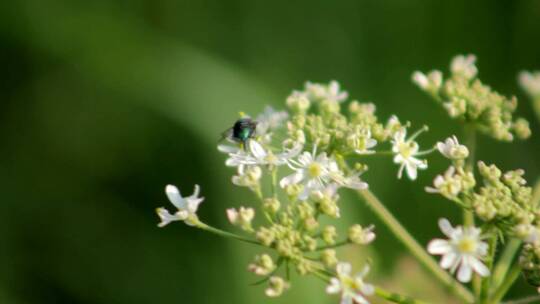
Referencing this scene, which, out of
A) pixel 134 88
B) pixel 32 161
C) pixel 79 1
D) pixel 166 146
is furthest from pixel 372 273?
pixel 79 1

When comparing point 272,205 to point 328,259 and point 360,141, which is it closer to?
point 328,259

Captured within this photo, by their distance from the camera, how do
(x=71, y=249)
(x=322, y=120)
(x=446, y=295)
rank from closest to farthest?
(x=322, y=120) < (x=446, y=295) < (x=71, y=249)

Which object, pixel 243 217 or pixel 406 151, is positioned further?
pixel 406 151

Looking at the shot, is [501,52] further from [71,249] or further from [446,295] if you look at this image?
[71,249]

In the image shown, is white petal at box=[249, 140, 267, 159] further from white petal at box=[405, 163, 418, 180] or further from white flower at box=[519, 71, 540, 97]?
white flower at box=[519, 71, 540, 97]

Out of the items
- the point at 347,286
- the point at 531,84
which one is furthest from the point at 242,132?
the point at 531,84

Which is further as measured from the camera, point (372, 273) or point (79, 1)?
point (79, 1)

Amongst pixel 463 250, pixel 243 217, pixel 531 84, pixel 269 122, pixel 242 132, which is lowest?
pixel 463 250

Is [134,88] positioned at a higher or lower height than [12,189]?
higher

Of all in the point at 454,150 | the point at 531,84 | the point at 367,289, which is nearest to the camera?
the point at 367,289
